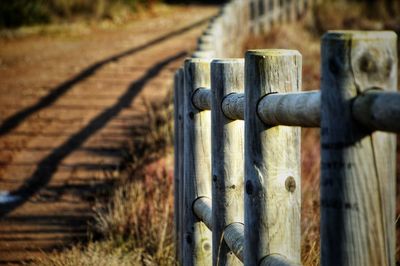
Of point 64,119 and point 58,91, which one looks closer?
point 64,119

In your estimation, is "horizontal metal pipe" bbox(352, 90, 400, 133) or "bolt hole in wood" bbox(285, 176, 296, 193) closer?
"horizontal metal pipe" bbox(352, 90, 400, 133)

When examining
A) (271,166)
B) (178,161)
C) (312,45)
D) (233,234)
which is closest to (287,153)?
(271,166)

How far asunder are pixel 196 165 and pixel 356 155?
5.68 feet

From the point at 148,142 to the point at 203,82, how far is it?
2.99 metres

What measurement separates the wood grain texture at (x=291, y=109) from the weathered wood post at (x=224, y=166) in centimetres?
61

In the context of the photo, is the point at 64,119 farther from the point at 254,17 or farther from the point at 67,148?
the point at 254,17

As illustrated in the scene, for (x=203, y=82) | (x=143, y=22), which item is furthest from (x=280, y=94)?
(x=143, y=22)

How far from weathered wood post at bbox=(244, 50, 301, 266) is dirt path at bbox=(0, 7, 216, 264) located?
1.92m

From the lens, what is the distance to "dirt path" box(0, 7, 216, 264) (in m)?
4.93

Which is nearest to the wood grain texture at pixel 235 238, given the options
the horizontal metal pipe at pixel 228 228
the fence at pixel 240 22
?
the horizontal metal pipe at pixel 228 228

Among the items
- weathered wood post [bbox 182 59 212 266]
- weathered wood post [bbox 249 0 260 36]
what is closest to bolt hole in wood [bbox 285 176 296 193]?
weathered wood post [bbox 182 59 212 266]

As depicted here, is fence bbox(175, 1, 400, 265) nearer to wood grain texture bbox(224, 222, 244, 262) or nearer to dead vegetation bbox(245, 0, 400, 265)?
wood grain texture bbox(224, 222, 244, 262)

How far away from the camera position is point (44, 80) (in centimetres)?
998

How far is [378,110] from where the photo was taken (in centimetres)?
141
